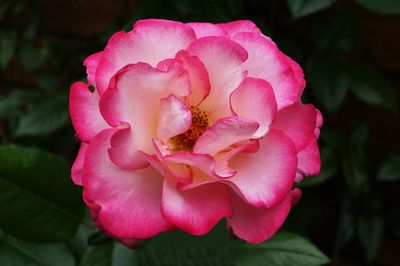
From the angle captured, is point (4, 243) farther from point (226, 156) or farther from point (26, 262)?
point (226, 156)

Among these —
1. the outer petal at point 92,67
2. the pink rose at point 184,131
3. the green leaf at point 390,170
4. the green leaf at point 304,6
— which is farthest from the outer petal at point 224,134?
Result: the green leaf at point 390,170

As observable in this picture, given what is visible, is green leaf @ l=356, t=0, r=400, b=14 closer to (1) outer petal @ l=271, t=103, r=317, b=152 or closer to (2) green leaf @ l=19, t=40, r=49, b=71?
(1) outer petal @ l=271, t=103, r=317, b=152

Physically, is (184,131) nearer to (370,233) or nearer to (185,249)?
(185,249)

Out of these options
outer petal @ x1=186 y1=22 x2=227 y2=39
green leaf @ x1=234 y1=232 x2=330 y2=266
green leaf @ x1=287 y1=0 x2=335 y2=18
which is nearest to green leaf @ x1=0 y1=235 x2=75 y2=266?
green leaf @ x1=234 y1=232 x2=330 y2=266

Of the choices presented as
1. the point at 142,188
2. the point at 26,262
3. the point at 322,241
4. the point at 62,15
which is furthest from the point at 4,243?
the point at 62,15

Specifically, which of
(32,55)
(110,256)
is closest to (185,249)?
(110,256)

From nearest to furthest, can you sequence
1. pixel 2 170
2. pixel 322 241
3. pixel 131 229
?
1. pixel 131 229
2. pixel 2 170
3. pixel 322 241
